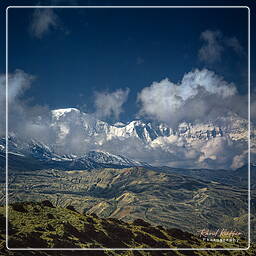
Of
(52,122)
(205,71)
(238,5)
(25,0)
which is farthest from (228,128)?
(25,0)

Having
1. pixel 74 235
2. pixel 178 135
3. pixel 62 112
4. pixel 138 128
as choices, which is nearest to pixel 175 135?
pixel 178 135

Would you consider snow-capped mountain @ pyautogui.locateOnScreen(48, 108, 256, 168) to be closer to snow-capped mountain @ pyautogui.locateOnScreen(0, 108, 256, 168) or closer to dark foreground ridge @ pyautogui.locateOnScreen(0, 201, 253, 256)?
snow-capped mountain @ pyautogui.locateOnScreen(0, 108, 256, 168)

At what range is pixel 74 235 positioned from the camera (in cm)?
1455

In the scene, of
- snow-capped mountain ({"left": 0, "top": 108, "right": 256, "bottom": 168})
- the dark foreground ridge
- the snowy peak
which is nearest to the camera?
the dark foreground ridge

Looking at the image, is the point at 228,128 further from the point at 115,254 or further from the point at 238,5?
the point at 115,254

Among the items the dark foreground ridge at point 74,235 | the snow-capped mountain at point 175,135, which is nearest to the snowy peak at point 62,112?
the snow-capped mountain at point 175,135

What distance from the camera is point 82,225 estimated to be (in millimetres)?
16375

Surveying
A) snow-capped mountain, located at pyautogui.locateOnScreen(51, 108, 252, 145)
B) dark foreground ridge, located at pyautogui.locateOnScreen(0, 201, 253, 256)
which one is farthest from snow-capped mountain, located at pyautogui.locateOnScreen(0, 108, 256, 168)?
dark foreground ridge, located at pyautogui.locateOnScreen(0, 201, 253, 256)

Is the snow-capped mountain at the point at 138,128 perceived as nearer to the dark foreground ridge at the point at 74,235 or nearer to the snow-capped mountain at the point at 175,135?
the snow-capped mountain at the point at 175,135

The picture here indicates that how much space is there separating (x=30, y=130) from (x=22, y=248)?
17.7 feet

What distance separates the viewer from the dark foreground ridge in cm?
1332

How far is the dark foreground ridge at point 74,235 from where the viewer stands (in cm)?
1332

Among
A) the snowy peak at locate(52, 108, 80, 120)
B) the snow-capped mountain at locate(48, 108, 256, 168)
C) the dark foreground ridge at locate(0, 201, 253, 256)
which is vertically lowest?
the dark foreground ridge at locate(0, 201, 253, 256)

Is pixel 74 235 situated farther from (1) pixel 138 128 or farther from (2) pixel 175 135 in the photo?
(2) pixel 175 135
